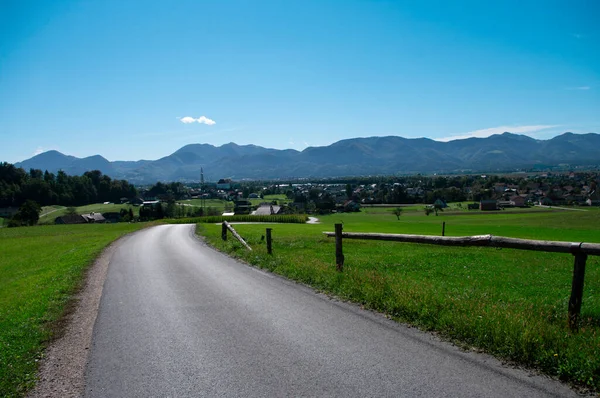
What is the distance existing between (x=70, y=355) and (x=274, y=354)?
139 inches

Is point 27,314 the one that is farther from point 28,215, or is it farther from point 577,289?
point 28,215

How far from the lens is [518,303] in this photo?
29.5ft

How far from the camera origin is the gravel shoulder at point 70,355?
582cm

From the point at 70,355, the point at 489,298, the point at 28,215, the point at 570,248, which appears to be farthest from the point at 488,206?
the point at 70,355

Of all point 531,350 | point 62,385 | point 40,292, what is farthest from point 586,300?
point 40,292

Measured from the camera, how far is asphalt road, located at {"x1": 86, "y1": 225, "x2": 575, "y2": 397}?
5.39 metres

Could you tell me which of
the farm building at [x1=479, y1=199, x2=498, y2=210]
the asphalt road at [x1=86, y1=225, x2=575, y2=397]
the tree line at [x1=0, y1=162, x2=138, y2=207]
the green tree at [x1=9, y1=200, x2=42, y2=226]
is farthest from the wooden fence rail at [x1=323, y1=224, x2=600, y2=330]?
the tree line at [x1=0, y1=162, x2=138, y2=207]

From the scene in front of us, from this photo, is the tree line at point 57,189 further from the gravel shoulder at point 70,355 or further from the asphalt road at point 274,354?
the asphalt road at point 274,354

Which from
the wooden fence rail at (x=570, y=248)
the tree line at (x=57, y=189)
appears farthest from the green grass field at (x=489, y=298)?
the tree line at (x=57, y=189)

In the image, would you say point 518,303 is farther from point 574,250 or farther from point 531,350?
point 531,350

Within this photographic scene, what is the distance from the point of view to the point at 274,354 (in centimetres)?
663

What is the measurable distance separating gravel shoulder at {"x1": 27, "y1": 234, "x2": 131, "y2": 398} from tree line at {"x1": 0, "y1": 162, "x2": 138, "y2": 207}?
118753 mm

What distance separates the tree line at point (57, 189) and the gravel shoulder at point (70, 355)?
11875 cm

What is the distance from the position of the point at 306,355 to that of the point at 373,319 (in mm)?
2200
